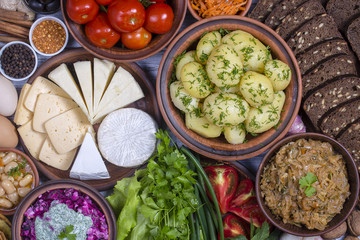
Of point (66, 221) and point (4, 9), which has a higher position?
point (4, 9)

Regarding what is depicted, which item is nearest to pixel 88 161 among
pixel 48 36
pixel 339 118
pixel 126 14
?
pixel 48 36

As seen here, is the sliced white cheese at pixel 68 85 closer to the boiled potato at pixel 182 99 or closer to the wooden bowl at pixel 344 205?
the boiled potato at pixel 182 99

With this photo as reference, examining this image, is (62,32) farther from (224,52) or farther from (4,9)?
(224,52)

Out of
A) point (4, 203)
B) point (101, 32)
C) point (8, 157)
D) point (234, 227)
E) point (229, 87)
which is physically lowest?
point (234, 227)

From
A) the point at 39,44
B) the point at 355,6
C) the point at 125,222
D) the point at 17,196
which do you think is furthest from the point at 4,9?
the point at 355,6

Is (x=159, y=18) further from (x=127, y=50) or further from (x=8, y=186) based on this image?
(x=8, y=186)

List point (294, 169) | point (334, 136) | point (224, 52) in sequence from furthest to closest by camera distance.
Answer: point (334, 136) < point (294, 169) < point (224, 52)
